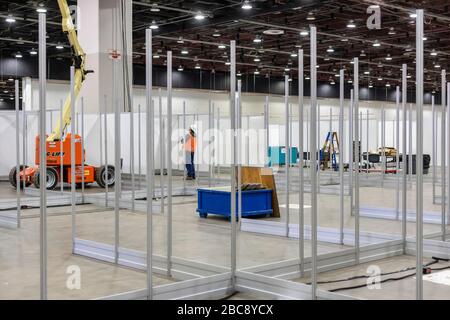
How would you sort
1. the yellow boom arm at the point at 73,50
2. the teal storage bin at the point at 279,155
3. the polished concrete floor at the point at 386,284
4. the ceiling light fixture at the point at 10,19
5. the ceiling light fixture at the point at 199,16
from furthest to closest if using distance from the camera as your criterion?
the teal storage bin at the point at 279,155 → the ceiling light fixture at the point at 10,19 → the ceiling light fixture at the point at 199,16 → the yellow boom arm at the point at 73,50 → the polished concrete floor at the point at 386,284

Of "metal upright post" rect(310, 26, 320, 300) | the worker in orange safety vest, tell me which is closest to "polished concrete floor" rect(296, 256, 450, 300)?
"metal upright post" rect(310, 26, 320, 300)

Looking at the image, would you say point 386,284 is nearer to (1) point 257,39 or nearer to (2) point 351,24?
(2) point 351,24

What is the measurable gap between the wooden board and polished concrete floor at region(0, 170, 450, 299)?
0.25 meters

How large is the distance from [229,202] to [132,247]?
2594 mm

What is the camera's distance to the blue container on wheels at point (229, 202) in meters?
9.65

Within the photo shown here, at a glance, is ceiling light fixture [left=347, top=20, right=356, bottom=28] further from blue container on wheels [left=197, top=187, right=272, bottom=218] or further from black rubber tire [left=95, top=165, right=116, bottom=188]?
blue container on wheels [left=197, top=187, right=272, bottom=218]

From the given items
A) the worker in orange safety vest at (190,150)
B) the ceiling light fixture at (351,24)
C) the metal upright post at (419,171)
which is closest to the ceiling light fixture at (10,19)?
the worker in orange safety vest at (190,150)

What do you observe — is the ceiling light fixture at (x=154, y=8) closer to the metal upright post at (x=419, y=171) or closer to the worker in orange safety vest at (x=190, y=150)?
the worker in orange safety vest at (x=190, y=150)

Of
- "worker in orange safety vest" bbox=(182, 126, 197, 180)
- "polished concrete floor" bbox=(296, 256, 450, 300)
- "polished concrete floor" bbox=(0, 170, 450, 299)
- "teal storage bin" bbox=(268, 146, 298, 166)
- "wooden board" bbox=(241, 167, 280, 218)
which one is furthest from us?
"teal storage bin" bbox=(268, 146, 298, 166)

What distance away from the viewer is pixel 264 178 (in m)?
10.1

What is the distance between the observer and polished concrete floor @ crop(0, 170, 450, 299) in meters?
5.49

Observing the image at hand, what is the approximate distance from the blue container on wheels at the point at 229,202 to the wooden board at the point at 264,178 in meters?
0.10
